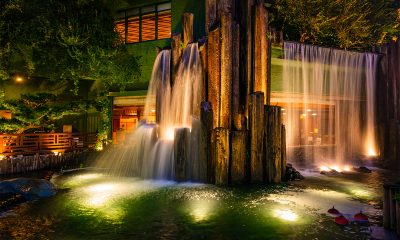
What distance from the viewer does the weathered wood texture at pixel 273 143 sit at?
1266 cm

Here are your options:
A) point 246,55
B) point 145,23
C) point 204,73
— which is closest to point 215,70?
point 204,73

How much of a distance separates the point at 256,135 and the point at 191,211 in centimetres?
495

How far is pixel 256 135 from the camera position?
12.6 metres

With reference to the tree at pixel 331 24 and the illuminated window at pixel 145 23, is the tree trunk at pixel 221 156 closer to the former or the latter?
the tree at pixel 331 24

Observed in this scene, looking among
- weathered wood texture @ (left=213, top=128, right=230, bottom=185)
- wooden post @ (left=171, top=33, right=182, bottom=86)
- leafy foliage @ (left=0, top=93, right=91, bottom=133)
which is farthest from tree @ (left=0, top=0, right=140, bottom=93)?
weathered wood texture @ (left=213, top=128, right=230, bottom=185)

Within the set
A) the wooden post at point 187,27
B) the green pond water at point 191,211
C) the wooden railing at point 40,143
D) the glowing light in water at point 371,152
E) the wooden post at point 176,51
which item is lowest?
the green pond water at point 191,211

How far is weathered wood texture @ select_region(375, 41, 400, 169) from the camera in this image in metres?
17.7

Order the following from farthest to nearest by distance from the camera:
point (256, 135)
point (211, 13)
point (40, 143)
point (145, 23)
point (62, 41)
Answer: point (145, 23)
point (62, 41)
point (40, 143)
point (211, 13)
point (256, 135)

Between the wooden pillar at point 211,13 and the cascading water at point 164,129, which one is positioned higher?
the wooden pillar at point 211,13

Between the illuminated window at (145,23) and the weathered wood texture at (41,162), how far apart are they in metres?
8.41

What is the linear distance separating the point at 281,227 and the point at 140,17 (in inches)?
742

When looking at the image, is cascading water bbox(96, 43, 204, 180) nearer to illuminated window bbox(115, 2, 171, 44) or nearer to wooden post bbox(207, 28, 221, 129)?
wooden post bbox(207, 28, 221, 129)

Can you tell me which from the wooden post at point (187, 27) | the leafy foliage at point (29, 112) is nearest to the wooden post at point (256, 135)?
the wooden post at point (187, 27)

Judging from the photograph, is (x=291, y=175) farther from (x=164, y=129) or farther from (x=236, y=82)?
(x=164, y=129)
